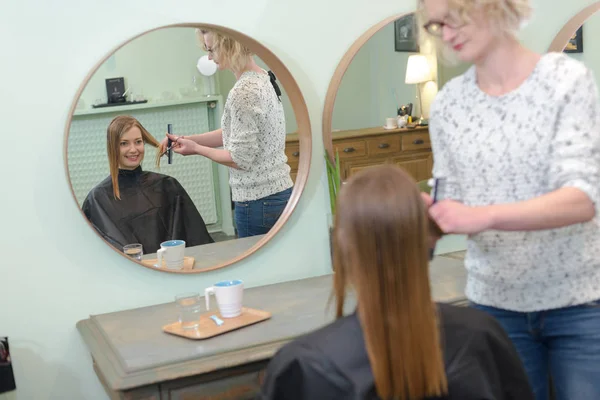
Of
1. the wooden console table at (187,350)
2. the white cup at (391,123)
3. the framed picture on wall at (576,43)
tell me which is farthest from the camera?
the framed picture on wall at (576,43)

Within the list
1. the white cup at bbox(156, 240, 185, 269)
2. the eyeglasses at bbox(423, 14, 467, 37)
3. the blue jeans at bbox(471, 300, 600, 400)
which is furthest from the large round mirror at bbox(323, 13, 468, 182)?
the blue jeans at bbox(471, 300, 600, 400)

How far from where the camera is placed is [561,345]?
4.94 feet

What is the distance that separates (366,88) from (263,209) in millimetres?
462

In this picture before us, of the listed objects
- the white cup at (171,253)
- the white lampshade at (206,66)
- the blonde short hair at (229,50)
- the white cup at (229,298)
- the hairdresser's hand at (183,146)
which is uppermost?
the blonde short hair at (229,50)

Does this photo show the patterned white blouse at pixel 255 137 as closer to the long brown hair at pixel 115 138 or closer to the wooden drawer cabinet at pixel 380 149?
the wooden drawer cabinet at pixel 380 149

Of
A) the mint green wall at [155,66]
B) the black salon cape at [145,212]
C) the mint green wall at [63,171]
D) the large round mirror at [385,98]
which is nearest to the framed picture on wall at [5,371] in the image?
the mint green wall at [63,171]

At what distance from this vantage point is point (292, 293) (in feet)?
7.05

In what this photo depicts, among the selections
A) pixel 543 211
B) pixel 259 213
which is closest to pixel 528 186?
pixel 543 211

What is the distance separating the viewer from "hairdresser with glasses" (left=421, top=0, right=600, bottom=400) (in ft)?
4.58

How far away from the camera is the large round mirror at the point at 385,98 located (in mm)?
2254

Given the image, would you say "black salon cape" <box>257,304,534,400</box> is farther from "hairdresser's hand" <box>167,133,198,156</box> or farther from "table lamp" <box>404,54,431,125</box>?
"table lamp" <box>404,54,431,125</box>

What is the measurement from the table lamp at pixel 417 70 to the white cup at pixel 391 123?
10cm

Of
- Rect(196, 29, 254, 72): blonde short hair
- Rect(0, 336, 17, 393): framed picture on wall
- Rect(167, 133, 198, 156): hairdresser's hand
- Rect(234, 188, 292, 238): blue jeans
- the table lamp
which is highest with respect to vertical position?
Rect(196, 29, 254, 72): blonde short hair

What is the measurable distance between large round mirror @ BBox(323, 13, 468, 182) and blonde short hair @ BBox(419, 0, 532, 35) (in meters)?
0.72
